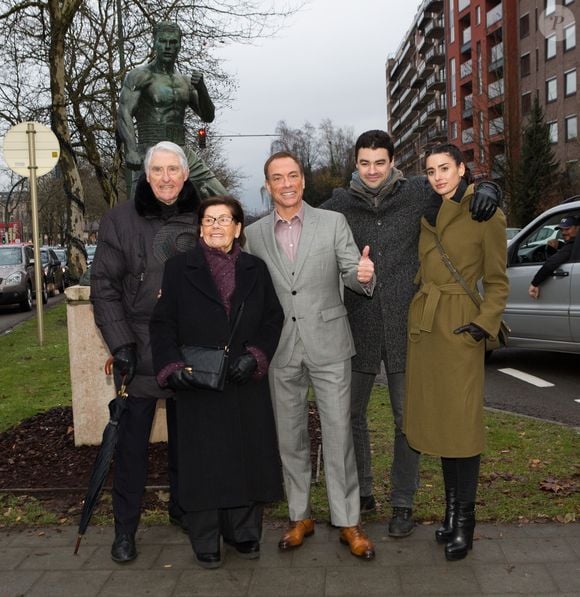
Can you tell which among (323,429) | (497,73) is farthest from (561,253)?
(497,73)

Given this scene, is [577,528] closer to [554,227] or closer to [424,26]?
[554,227]

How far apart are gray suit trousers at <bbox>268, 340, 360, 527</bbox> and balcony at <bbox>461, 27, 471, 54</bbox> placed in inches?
2489

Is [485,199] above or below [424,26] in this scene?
below

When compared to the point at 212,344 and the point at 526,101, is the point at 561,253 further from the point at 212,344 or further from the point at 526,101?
the point at 526,101

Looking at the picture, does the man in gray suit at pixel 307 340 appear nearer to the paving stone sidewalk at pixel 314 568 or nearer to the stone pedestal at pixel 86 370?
the paving stone sidewalk at pixel 314 568

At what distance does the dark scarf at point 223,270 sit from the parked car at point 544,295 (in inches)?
214

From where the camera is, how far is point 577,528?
4172 millimetres

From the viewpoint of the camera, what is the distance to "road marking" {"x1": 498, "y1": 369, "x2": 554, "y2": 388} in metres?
8.68

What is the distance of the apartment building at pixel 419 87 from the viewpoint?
79.6 metres

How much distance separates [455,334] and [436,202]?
0.69 m

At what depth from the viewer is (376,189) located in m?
4.15

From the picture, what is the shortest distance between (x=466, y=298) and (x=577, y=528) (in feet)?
4.62

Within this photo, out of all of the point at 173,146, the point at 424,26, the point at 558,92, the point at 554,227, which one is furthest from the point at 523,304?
the point at 424,26

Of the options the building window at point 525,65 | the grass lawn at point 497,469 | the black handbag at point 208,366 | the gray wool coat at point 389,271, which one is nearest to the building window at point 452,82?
the building window at point 525,65
